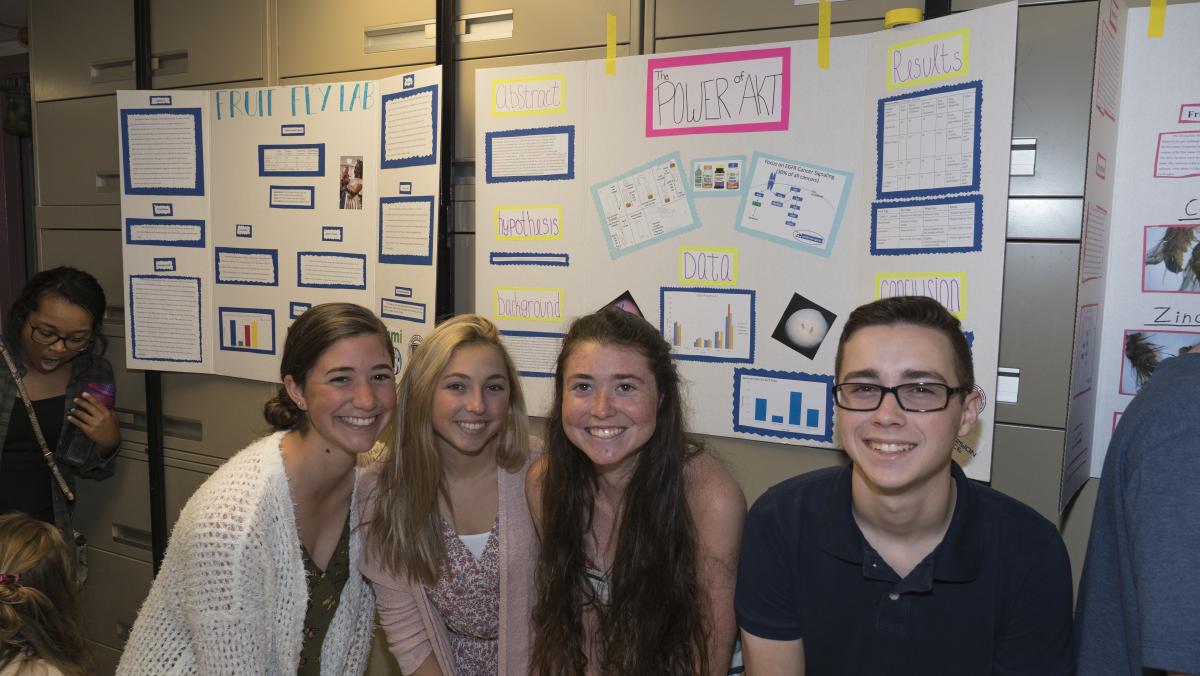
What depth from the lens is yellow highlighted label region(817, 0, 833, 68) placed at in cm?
191

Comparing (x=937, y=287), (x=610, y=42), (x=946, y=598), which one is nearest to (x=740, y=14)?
(x=610, y=42)

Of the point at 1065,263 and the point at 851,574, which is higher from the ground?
the point at 1065,263

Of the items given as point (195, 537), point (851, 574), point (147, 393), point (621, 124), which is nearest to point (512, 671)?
point (195, 537)

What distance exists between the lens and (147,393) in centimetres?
311

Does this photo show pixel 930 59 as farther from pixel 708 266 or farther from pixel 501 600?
pixel 501 600

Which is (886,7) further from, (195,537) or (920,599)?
(195,537)

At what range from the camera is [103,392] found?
2.92m

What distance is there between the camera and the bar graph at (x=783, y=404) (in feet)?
6.51

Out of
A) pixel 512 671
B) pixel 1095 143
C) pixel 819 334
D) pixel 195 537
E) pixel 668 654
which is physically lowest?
pixel 512 671

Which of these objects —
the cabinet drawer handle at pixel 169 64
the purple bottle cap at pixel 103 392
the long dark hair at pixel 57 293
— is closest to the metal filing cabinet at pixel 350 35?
the cabinet drawer handle at pixel 169 64

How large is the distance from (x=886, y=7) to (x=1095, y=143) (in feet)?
2.04

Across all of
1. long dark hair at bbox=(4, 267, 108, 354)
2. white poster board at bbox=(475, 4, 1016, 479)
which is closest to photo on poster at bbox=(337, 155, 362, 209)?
white poster board at bbox=(475, 4, 1016, 479)

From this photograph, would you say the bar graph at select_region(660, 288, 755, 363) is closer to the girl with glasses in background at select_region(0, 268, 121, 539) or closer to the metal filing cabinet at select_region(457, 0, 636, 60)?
the metal filing cabinet at select_region(457, 0, 636, 60)

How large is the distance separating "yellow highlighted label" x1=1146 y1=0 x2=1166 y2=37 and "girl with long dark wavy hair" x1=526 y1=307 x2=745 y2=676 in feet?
3.89
